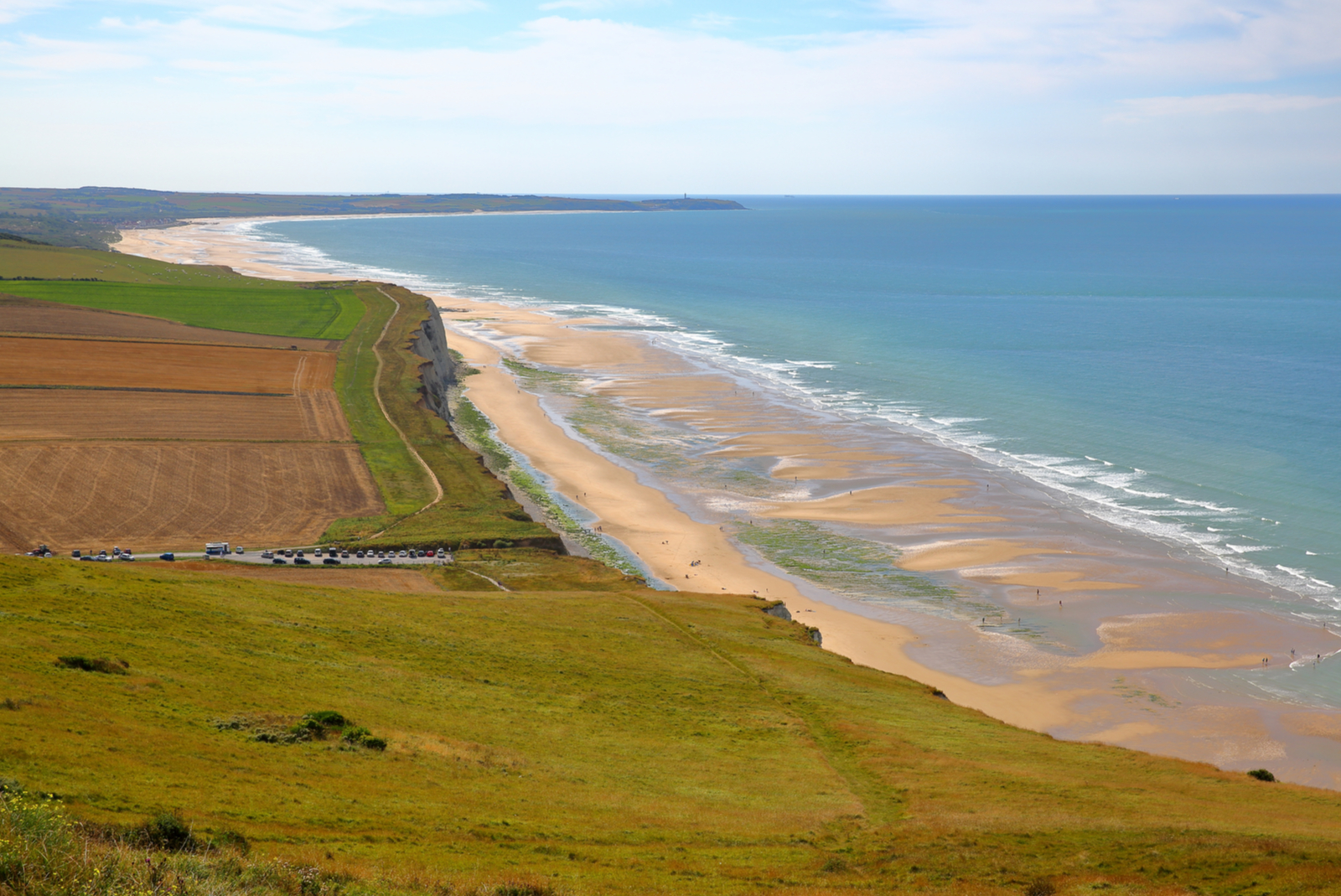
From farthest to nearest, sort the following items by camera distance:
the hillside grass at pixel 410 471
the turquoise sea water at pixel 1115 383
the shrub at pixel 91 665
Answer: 1. the turquoise sea water at pixel 1115 383
2. the hillside grass at pixel 410 471
3. the shrub at pixel 91 665

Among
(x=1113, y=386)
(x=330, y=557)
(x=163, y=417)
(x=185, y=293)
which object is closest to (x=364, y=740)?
(x=330, y=557)

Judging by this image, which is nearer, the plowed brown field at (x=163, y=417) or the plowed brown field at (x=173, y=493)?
the plowed brown field at (x=173, y=493)

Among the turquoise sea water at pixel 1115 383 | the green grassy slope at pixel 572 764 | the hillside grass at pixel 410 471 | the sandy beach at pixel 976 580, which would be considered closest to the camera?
the green grassy slope at pixel 572 764

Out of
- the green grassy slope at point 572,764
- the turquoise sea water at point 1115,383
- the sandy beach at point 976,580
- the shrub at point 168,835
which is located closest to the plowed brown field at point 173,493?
the green grassy slope at point 572,764

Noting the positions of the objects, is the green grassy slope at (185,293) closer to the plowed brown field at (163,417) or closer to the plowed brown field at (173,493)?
the plowed brown field at (163,417)

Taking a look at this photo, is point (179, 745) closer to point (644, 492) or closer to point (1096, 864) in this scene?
point (1096, 864)

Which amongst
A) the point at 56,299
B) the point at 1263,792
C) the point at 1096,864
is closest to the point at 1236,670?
the point at 1263,792

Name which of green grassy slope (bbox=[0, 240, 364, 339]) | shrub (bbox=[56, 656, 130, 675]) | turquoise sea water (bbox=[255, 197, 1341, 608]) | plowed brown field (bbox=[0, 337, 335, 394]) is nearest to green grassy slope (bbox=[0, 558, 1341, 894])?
shrub (bbox=[56, 656, 130, 675])

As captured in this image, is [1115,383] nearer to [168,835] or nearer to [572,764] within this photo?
[572,764]
